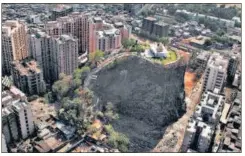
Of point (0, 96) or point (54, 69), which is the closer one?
point (0, 96)

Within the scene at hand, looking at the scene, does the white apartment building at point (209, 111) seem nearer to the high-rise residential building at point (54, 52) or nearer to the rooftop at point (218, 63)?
the rooftop at point (218, 63)

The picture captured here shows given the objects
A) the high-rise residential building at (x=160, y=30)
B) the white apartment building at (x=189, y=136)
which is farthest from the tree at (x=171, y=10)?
the white apartment building at (x=189, y=136)

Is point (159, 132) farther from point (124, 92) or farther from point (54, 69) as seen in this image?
point (54, 69)

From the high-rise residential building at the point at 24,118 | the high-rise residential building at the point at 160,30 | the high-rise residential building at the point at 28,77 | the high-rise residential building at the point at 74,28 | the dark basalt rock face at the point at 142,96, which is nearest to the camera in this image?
the high-rise residential building at the point at 24,118

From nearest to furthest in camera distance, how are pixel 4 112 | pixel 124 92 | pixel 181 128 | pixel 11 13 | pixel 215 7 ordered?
pixel 4 112, pixel 181 128, pixel 124 92, pixel 11 13, pixel 215 7

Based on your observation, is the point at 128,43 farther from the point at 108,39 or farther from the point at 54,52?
the point at 54,52

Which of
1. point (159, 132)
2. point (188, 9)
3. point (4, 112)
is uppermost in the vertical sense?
point (188, 9)

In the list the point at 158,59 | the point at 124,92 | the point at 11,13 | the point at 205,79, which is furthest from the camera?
the point at 11,13

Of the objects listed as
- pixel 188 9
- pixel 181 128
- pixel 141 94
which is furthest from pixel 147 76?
pixel 188 9
